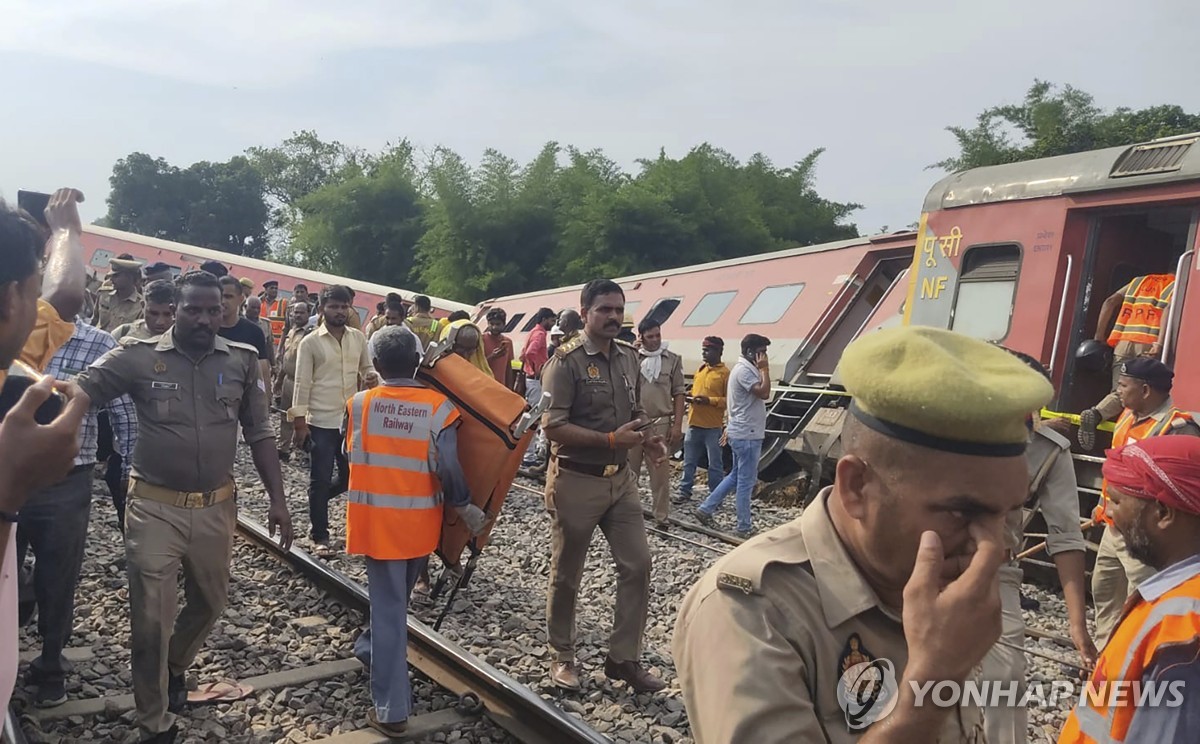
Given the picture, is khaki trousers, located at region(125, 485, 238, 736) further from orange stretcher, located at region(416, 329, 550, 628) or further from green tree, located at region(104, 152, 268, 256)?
green tree, located at region(104, 152, 268, 256)

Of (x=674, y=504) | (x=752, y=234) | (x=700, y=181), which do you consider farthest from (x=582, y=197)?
(x=674, y=504)

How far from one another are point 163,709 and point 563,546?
75.0 inches

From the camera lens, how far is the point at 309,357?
275 inches

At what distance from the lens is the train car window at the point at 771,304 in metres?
12.4

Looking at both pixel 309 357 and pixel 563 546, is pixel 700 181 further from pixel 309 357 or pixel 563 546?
pixel 563 546

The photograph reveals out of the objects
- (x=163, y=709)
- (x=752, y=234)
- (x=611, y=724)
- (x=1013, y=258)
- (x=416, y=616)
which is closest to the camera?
(x=163, y=709)

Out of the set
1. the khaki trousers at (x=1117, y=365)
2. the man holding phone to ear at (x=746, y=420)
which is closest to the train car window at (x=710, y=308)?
the man holding phone to ear at (x=746, y=420)

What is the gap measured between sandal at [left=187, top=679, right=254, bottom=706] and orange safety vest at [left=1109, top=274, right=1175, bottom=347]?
6648 mm

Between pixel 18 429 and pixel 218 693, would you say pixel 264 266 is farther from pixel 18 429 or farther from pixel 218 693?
pixel 18 429

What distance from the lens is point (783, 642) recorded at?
4.40 feet

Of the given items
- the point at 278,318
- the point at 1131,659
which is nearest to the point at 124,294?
the point at 1131,659

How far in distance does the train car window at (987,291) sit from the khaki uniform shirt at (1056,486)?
448 cm

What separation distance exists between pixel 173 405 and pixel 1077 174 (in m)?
7.11

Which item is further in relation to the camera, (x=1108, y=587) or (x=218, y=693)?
(x=1108, y=587)
